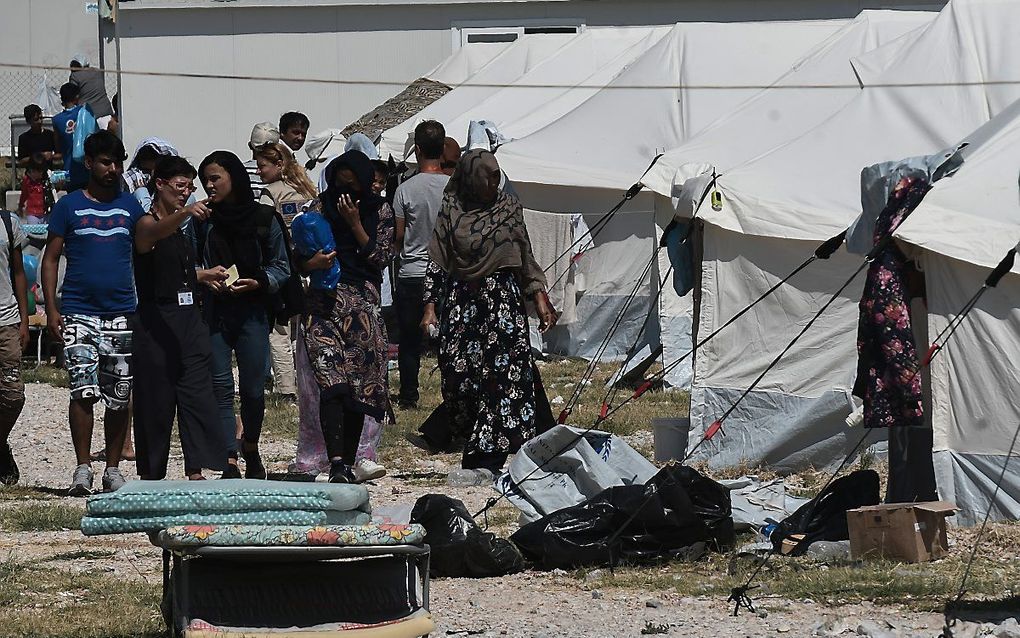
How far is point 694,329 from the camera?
9305mm

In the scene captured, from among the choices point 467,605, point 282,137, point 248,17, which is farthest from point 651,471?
point 248,17

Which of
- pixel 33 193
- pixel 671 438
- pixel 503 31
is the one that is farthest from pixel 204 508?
pixel 503 31

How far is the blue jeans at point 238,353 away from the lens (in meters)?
7.77

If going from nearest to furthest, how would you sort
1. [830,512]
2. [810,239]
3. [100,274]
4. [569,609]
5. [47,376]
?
[569,609]
[830,512]
[100,274]
[810,239]
[47,376]

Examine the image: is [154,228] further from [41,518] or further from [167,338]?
[41,518]

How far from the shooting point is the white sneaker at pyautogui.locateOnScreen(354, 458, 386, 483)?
842cm

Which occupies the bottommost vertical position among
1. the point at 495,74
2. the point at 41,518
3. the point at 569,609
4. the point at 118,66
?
the point at 569,609

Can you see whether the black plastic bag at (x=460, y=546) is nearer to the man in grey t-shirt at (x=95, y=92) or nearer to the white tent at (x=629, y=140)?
the white tent at (x=629, y=140)

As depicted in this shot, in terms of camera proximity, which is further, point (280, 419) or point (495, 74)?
point (495, 74)

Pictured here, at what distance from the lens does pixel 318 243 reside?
7.91 meters

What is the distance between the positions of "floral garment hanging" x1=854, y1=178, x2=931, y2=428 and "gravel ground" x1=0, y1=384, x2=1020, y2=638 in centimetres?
128

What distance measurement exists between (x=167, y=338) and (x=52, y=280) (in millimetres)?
625

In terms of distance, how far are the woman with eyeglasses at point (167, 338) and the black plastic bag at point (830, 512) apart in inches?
100

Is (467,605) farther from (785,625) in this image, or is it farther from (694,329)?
(694,329)
